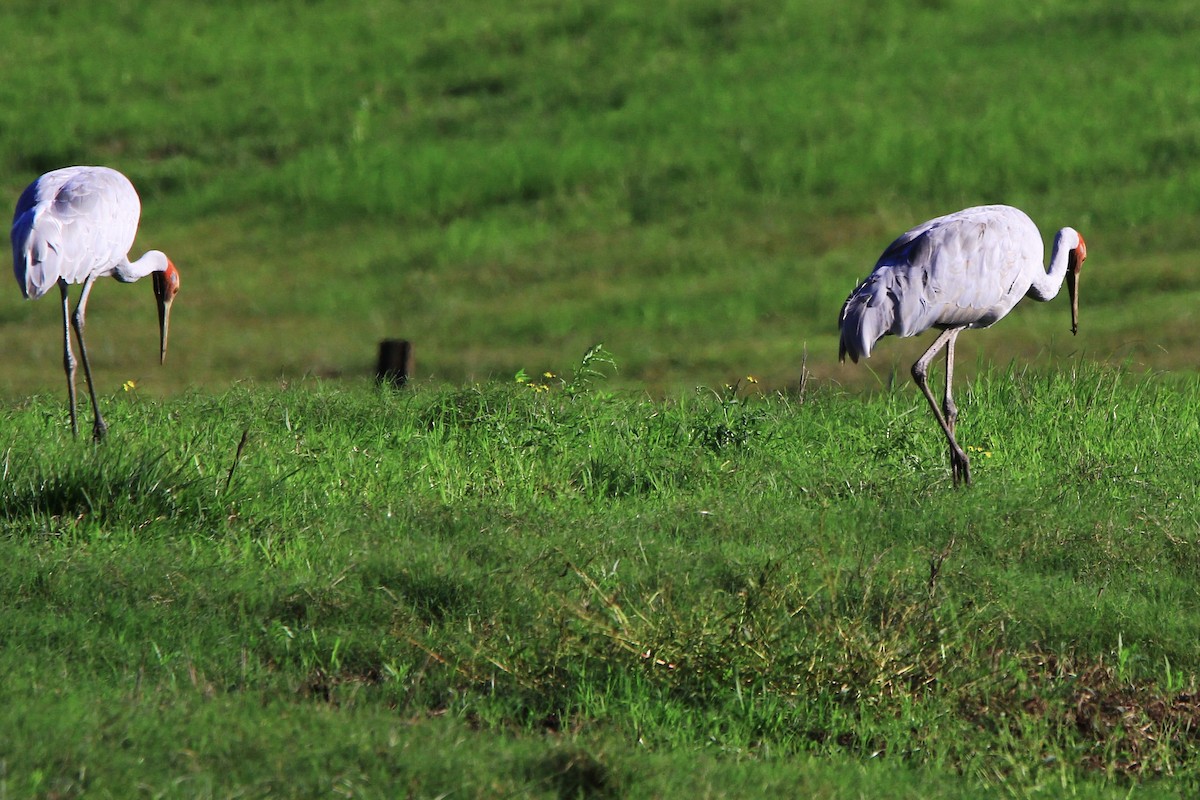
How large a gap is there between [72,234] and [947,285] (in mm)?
5230

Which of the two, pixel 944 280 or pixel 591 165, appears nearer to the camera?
pixel 944 280

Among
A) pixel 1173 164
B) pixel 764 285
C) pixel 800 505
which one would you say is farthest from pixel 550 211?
pixel 800 505

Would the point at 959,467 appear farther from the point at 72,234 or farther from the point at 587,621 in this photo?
the point at 72,234

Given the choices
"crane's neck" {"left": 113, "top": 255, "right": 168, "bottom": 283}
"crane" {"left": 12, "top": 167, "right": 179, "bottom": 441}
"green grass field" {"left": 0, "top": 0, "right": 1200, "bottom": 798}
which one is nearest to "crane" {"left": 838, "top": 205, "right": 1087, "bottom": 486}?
"green grass field" {"left": 0, "top": 0, "right": 1200, "bottom": 798}

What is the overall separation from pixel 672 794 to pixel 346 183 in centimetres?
1715

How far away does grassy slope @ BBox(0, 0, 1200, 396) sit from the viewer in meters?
16.7

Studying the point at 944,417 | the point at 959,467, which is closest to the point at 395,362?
the point at 944,417

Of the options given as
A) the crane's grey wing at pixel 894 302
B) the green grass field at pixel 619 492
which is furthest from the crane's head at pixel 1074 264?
the crane's grey wing at pixel 894 302

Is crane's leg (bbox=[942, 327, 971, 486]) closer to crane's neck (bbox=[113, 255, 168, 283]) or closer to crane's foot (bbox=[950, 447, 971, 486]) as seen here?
crane's foot (bbox=[950, 447, 971, 486])

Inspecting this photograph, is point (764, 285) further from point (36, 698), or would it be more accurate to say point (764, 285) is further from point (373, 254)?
point (36, 698)

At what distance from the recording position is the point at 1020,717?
5.86 meters

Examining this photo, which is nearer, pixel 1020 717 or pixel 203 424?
pixel 1020 717

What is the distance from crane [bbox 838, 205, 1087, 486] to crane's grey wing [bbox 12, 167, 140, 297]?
15.1 feet

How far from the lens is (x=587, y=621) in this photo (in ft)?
20.1
